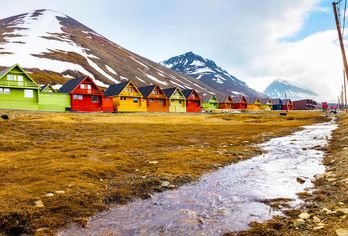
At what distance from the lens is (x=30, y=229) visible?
1020 centimetres

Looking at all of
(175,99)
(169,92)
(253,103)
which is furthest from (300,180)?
(253,103)

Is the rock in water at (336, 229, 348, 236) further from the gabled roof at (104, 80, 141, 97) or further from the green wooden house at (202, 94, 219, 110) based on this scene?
the green wooden house at (202, 94, 219, 110)

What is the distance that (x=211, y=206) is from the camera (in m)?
12.3

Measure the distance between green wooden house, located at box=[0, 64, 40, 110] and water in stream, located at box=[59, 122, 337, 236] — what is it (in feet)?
203

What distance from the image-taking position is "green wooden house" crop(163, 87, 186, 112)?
105750 millimetres

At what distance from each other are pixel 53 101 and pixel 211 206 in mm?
69941

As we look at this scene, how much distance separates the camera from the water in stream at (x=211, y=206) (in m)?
10.1

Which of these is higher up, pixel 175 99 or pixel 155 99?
pixel 175 99

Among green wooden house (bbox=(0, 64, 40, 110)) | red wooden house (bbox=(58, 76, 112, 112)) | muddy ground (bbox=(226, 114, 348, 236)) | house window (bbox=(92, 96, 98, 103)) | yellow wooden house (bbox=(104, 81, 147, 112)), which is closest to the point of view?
muddy ground (bbox=(226, 114, 348, 236))

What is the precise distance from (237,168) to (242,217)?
30.5 ft

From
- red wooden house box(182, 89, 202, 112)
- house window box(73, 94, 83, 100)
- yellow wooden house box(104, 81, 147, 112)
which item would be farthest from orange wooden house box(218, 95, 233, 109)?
house window box(73, 94, 83, 100)

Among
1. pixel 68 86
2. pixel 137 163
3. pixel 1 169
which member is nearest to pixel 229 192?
pixel 137 163

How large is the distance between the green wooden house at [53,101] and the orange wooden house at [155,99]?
2630 centimetres

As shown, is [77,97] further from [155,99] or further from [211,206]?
[211,206]
